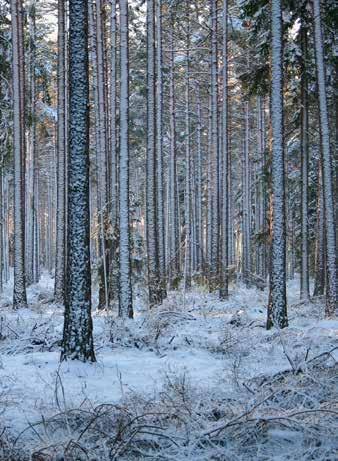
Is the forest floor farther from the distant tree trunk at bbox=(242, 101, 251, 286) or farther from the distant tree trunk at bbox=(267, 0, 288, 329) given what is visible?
the distant tree trunk at bbox=(242, 101, 251, 286)

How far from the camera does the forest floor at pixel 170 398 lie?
12.5 ft

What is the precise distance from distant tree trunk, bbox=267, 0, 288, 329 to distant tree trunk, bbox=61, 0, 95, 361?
166 inches

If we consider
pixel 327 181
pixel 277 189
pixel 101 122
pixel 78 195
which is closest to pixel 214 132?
pixel 101 122

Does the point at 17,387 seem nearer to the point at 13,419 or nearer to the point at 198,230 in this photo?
the point at 13,419

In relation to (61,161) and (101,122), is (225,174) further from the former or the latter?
(61,161)

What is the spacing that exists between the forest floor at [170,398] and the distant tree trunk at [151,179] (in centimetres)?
477

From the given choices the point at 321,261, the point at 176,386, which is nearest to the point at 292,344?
the point at 176,386

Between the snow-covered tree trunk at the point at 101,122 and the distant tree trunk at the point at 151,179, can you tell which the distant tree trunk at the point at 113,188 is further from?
the distant tree trunk at the point at 151,179

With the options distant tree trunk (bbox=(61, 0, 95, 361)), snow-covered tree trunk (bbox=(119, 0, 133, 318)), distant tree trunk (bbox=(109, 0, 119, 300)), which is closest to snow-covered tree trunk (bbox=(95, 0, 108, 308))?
distant tree trunk (bbox=(109, 0, 119, 300))

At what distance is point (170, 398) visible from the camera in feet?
15.3

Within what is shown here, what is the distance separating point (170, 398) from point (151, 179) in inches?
390

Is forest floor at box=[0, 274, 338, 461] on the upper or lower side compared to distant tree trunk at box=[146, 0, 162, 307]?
lower

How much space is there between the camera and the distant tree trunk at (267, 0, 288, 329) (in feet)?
32.8

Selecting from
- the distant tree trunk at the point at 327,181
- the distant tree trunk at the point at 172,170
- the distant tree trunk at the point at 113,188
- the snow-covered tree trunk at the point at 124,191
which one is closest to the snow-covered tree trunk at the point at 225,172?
the distant tree trunk at the point at 172,170
